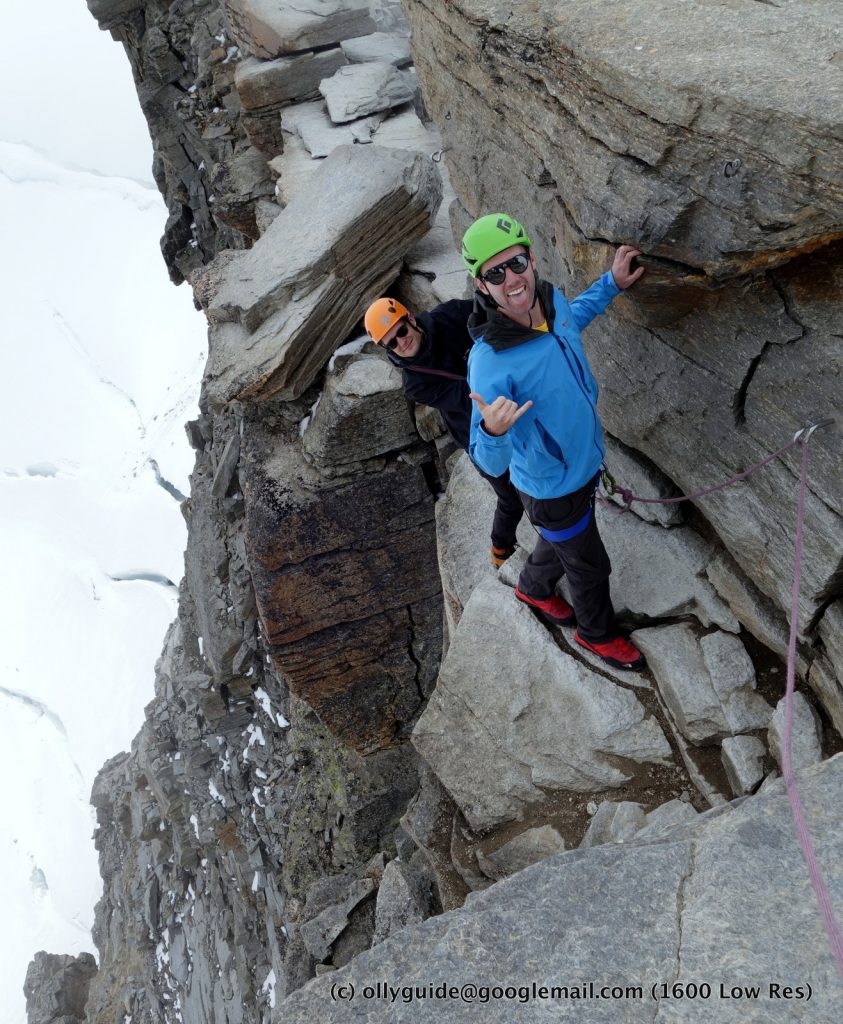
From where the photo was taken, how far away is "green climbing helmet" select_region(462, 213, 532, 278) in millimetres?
4102

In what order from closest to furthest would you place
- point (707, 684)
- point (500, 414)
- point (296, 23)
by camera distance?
point (500, 414), point (707, 684), point (296, 23)

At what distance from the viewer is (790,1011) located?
2.78 metres

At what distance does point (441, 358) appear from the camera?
19.7ft

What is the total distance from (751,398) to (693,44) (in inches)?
72.5

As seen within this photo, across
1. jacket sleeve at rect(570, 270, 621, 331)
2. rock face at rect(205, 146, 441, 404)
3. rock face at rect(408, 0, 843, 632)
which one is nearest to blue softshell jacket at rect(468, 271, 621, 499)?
jacket sleeve at rect(570, 270, 621, 331)

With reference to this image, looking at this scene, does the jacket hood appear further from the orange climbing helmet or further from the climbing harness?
the climbing harness

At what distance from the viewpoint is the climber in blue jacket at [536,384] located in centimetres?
415

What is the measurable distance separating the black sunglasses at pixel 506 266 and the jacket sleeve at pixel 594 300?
0.61m

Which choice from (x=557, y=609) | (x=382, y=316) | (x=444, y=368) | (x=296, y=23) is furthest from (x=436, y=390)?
(x=296, y=23)

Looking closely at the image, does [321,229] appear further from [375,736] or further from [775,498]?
[375,736]

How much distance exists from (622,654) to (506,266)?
9.42ft

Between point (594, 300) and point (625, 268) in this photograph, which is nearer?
point (625, 268)

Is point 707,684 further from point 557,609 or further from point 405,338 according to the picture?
point 405,338

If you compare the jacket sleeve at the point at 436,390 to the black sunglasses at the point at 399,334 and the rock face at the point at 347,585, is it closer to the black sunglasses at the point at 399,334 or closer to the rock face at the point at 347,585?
the black sunglasses at the point at 399,334
